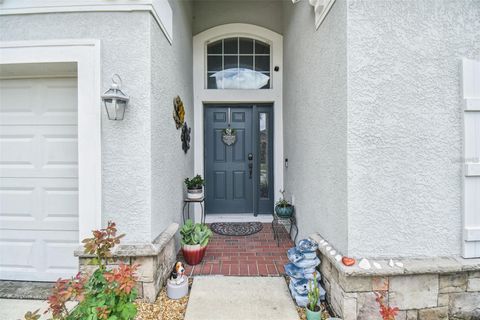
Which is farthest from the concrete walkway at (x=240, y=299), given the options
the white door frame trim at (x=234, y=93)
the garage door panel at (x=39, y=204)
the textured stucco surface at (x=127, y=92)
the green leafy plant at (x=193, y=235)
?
the white door frame trim at (x=234, y=93)

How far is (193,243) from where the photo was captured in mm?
2883

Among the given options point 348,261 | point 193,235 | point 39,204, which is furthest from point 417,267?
point 39,204

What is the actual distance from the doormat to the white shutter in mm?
2586

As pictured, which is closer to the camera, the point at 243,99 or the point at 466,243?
the point at 466,243

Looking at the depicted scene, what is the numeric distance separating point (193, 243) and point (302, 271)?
4.14 ft

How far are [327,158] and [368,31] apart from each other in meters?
1.09

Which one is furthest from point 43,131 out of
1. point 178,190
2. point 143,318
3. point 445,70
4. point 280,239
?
point 445,70

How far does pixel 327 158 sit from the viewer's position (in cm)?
235

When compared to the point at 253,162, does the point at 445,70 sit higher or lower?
higher

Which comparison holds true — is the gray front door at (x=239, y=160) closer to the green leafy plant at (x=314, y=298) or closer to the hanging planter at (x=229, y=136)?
the hanging planter at (x=229, y=136)

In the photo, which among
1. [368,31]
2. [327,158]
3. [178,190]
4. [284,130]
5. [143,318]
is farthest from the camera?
[284,130]

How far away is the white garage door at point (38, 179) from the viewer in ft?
8.46

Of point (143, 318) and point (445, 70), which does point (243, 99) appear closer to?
point (445, 70)

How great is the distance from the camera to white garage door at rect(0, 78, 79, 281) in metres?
2.58
